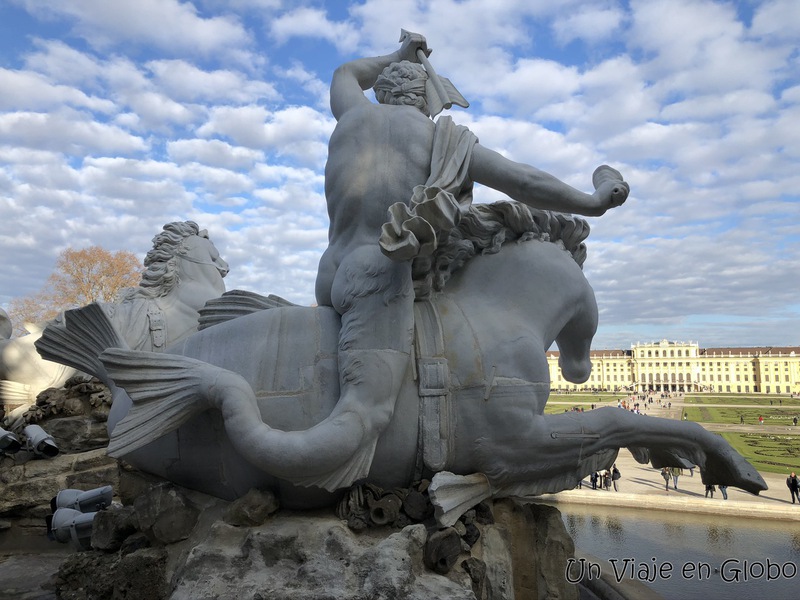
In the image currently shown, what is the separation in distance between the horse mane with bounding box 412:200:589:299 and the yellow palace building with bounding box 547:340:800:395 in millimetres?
91717

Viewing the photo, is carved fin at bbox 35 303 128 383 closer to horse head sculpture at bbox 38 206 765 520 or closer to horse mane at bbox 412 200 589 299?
horse head sculpture at bbox 38 206 765 520

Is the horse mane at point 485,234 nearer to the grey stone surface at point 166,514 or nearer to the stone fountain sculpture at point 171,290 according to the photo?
the grey stone surface at point 166,514

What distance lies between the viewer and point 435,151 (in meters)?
3.22

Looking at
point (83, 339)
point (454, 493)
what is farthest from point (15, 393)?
point (454, 493)

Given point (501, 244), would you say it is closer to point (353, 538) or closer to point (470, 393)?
point (470, 393)

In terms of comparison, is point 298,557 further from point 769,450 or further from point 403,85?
point 769,450

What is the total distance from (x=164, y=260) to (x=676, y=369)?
105526 millimetres

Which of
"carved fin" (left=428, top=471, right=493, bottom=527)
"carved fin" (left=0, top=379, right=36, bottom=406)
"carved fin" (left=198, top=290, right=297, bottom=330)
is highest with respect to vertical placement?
"carved fin" (left=198, top=290, right=297, bottom=330)

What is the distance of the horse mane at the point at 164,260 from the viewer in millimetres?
5113

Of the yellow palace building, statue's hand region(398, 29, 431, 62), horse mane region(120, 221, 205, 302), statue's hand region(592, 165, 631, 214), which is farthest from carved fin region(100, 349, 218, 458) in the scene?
the yellow palace building

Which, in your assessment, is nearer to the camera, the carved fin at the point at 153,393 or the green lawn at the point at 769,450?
the carved fin at the point at 153,393

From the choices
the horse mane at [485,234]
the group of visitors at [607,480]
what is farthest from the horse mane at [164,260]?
the group of visitors at [607,480]

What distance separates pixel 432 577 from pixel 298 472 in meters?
0.71

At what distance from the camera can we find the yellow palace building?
308 feet
